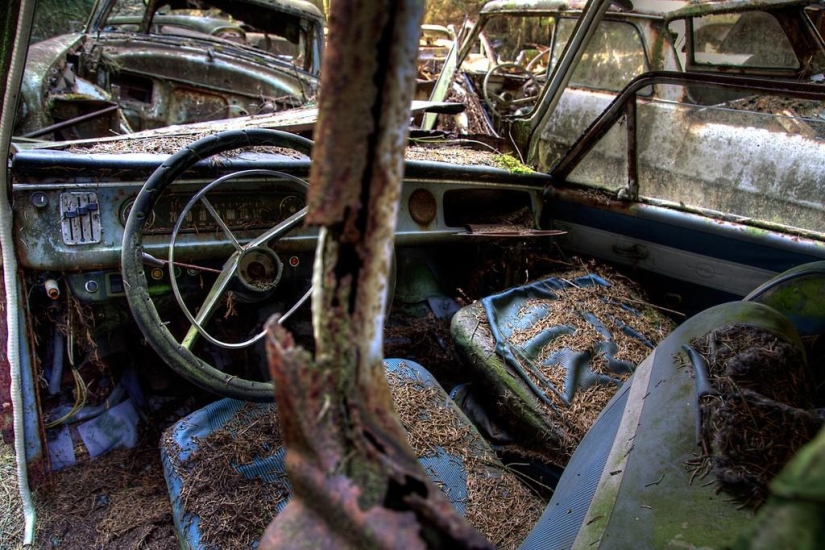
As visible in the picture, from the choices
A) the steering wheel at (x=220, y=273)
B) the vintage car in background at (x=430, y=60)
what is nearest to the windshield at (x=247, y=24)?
the vintage car in background at (x=430, y=60)

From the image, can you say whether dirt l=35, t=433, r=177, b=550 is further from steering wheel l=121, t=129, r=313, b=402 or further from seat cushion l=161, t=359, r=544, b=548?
steering wheel l=121, t=129, r=313, b=402

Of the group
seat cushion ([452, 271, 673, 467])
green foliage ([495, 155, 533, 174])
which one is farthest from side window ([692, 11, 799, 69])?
seat cushion ([452, 271, 673, 467])

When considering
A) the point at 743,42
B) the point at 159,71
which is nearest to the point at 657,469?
the point at 743,42

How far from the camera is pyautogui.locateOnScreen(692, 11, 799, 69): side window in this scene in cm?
341

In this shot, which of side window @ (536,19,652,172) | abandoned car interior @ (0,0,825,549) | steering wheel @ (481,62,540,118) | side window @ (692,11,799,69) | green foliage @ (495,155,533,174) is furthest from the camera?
steering wheel @ (481,62,540,118)

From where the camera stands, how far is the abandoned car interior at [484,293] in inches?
51.0

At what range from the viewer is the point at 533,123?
3438 mm

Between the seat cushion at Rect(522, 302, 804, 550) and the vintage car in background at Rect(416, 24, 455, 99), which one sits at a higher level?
the vintage car in background at Rect(416, 24, 455, 99)

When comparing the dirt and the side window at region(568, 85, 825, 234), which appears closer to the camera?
the dirt

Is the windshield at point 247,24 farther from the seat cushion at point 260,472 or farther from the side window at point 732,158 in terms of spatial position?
the seat cushion at point 260,472

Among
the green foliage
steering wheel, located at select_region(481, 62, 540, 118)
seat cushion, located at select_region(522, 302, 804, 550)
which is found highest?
steering wheel, located at select_region(481, 62, 540, 118)

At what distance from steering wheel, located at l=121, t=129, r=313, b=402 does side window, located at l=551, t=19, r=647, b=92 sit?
2.33m

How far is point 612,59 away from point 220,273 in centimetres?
298

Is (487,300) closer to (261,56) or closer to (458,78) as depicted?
(458,78)
